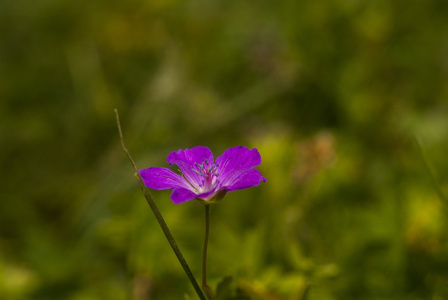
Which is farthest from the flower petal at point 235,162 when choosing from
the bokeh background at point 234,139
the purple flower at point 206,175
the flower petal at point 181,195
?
the bokeh background at point 234,139

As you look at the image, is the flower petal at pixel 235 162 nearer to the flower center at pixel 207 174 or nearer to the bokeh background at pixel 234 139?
the flower center at pixel 207 174

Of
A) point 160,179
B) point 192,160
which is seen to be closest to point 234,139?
point 192,160

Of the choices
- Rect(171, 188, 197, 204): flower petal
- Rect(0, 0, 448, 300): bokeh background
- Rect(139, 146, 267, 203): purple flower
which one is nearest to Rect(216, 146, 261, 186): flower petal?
Rect(139, 146, 267, 203): purple flower

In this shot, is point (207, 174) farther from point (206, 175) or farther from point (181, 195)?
point (181, 195)

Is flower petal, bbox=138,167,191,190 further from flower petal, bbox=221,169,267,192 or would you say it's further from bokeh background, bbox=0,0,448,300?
bokeh background, bbox=0,0,448,300

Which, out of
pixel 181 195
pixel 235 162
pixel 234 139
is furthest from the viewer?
pixel 234 139

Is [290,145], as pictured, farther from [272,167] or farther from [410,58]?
[410,58]
